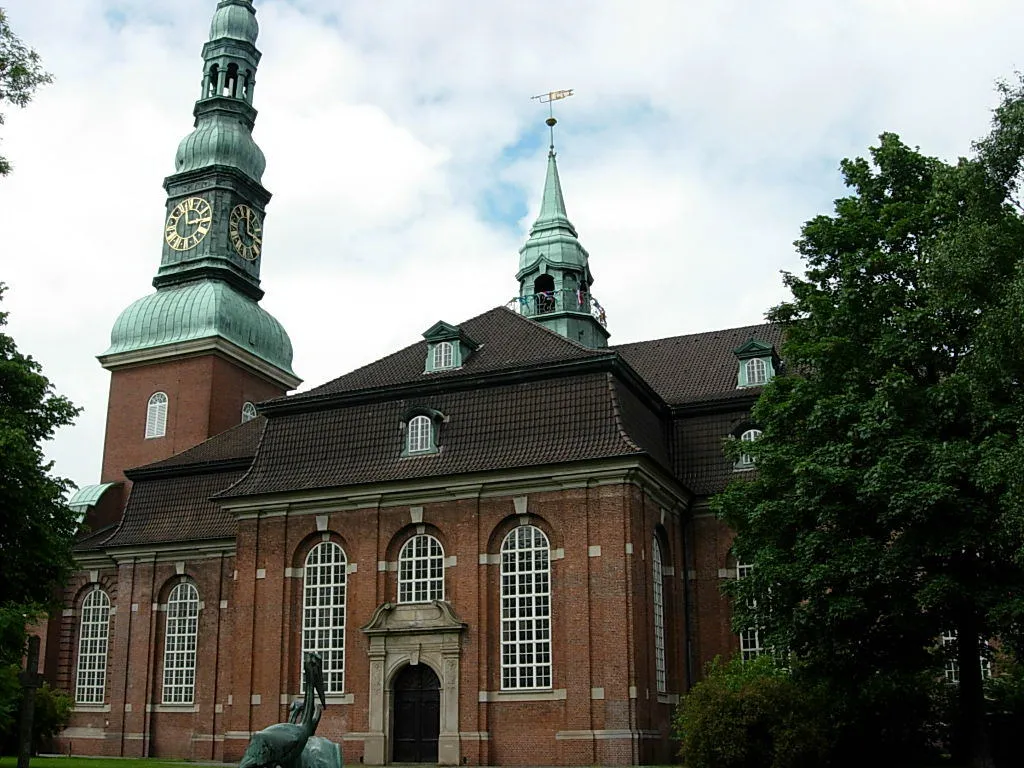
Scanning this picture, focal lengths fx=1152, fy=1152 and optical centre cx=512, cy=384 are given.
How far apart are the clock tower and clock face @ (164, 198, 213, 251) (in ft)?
0.19

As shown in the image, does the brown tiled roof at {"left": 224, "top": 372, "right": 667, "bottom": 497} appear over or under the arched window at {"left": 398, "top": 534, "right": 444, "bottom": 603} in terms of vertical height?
over

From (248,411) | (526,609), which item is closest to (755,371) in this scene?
(526,609)

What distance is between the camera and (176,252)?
4731 centimetres

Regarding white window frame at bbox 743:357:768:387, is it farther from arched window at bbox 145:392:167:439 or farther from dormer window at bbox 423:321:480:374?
arched window at bbox 145:392:167:439

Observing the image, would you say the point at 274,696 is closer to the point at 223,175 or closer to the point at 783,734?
the point at 783,734

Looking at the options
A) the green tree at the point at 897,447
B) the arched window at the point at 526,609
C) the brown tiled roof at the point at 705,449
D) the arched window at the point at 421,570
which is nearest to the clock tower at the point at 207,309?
the arched window at the point at 421,570

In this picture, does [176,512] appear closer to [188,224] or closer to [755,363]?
[188,224]

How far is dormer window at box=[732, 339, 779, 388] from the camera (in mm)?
33781

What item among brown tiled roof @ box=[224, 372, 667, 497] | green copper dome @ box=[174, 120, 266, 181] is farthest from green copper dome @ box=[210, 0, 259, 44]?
brown tiled roof @ box=[224, 372, 667, 497]

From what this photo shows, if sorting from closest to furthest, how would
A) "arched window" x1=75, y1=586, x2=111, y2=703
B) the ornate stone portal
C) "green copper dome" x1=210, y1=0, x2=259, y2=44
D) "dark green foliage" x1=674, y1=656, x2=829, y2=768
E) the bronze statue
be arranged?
the bronze statue < "dark green foliage" x1=674, y1=656, x2=829, y2=768 < the ornate stone portal < "arched window" x1=75, y1=586, x2=111, y2=703 < "green copper dome" x1=210, y1=0, x2=259, y2=44

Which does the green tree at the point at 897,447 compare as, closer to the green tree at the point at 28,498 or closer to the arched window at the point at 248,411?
the green tree at the point at 28,498

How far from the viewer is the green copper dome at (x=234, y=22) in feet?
167

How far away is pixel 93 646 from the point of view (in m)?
38.9

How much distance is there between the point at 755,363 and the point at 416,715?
1402cm
